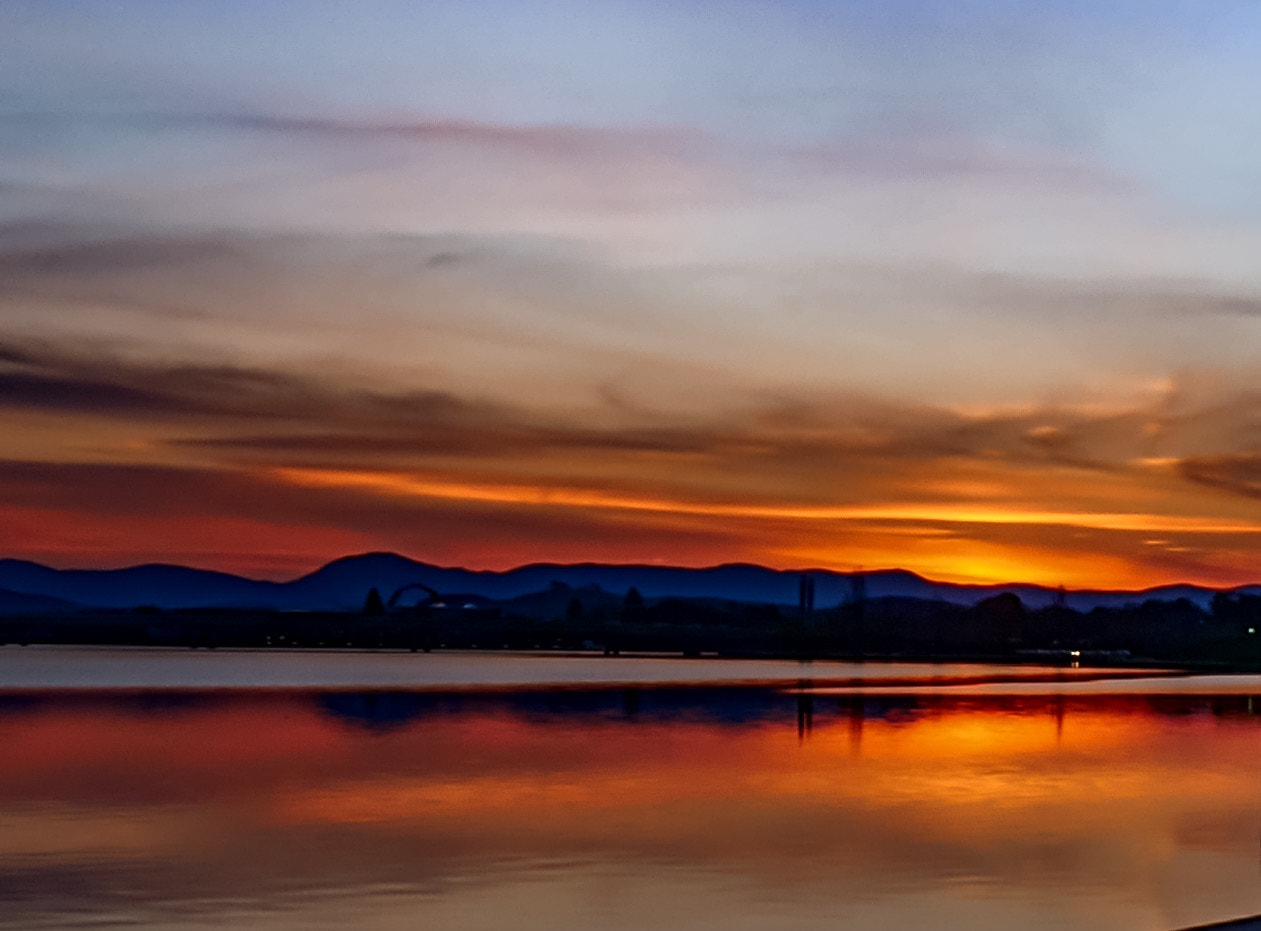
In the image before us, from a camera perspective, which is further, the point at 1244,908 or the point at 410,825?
the point at 410,825

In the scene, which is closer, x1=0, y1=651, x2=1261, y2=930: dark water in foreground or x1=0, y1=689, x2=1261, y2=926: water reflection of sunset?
x1=0, y1=651, x2=1261, y2=930: dark water in foreground

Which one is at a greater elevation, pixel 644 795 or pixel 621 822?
pixel 644 795

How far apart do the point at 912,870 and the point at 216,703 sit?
2157 inches

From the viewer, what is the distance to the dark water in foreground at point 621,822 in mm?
24219

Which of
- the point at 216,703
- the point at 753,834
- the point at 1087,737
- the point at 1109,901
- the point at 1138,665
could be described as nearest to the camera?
the point at 1109,901

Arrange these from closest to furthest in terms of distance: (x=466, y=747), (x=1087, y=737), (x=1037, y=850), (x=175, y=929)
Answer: (x=175, y=929) < (x=1037, y=850) < (x=466, y=747) < (x=1087, y=737)

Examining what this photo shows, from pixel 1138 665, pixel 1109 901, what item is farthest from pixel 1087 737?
Answer: pixel 1138 665

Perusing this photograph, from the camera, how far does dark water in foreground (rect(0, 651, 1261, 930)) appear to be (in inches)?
953

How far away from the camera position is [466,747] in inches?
1991

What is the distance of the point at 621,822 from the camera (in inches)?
1313

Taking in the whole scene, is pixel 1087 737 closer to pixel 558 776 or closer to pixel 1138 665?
pixel 558 776

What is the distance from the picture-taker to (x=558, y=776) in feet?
138

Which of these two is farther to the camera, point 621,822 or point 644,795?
point 644,795

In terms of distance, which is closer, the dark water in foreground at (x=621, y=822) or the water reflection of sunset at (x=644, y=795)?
the dark water in foreground at (x=621, y=822)
